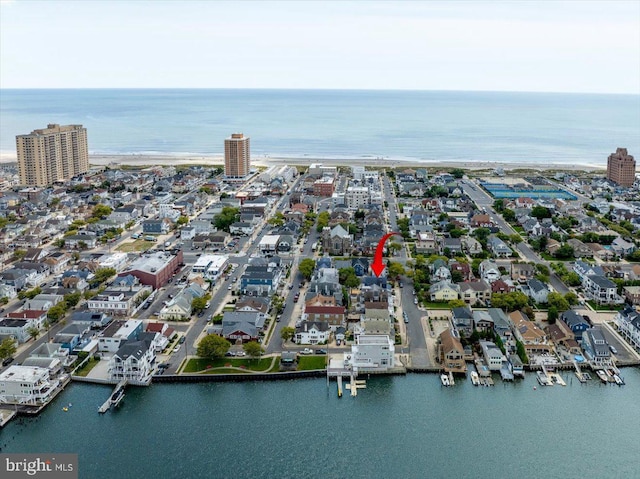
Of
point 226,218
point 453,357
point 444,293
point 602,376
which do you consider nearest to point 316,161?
point 226,218

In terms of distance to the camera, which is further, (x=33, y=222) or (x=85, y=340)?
(x=33, y=222)

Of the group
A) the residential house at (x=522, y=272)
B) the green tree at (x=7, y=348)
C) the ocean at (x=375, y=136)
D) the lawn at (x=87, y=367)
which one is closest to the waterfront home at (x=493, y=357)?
the residential house at (x=522, y=272)

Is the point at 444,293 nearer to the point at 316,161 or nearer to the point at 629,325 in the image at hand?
the point at 629,325

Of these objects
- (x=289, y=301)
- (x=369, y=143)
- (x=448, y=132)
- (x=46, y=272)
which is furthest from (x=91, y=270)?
(x=448, y=132)

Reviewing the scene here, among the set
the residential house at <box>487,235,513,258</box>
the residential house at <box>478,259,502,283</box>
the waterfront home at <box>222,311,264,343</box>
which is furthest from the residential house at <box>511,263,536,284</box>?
the waterfront home at <box>222,311,264,343</box>

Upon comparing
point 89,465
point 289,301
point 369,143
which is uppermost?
point 369,143

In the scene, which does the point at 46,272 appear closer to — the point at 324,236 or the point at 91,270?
the point at 91,270
